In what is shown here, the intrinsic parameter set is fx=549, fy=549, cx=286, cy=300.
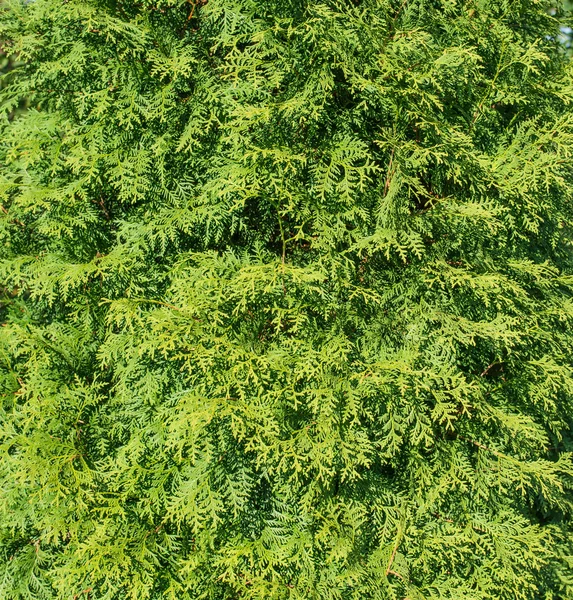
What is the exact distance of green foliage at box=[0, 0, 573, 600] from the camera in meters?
3.21

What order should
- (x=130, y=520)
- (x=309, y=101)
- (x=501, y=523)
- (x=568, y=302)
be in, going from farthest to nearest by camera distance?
1. (x=568, y=302)
2. (x=501, y=523)
3. (x=130, y=520)
4. (x=309, y=101)

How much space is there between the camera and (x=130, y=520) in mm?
3443

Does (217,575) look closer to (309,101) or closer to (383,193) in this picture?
(383,193)

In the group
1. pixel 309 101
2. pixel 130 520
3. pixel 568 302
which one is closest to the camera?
pixel 309 101

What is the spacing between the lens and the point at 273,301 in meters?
3.33

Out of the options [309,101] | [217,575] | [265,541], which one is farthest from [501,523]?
[309,101]

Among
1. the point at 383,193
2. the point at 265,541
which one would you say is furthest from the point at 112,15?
the point at 265,541

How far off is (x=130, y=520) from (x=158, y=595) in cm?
48

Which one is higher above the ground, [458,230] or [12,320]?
[458,230]

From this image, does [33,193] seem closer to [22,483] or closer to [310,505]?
[22,483]

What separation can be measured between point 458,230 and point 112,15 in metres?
2.59

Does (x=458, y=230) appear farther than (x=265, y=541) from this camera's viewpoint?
Yes

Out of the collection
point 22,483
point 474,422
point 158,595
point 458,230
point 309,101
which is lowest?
point 158,595

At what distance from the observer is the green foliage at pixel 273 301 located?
10.5 feet
